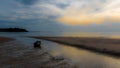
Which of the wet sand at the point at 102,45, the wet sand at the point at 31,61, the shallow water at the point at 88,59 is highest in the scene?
the wet sand at the point at 102,45

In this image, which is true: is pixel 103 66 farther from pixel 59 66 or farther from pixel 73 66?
pixel 59 66

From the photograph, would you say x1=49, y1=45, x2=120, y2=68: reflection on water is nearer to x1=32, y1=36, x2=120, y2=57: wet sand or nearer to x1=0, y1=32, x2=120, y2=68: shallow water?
x1=0, y1=32, x2=120, y2=68: shallow water

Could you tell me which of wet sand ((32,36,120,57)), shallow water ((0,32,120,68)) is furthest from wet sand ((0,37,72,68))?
wet sand ((32,36,120,57))

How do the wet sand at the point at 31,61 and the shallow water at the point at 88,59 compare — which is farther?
the shallow water at the point at 88,59

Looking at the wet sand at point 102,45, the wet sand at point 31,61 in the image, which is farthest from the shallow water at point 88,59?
the wet sand at point 102,45

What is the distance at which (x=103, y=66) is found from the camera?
52.5 feet

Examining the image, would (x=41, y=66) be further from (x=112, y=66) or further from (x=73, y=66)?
(x=112, y=66)

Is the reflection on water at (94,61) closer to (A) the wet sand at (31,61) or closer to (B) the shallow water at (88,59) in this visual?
(B) the shallow water at (88,59)

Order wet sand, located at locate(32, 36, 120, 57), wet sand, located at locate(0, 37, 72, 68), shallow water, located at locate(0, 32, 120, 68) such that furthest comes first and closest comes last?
wet sand, located at locate(32, 36, 120, 57)
shallow water, located at locate(0, 32, 120, 68)
wet sand, located at locate(0, 37, 72, 68)

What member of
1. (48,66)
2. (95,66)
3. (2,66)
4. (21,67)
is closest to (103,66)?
(95,66)

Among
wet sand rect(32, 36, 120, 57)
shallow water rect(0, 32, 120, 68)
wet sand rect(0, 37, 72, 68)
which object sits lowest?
wet sand rect(0, 37, 72, 68)

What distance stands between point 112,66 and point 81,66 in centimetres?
302

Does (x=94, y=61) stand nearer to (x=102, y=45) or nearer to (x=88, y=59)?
(x=88, y=59)

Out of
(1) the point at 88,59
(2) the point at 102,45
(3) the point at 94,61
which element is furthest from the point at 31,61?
(2) the point at 102,45
